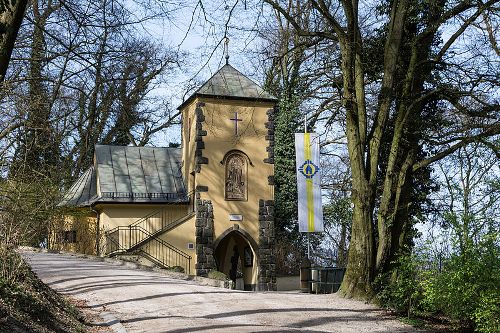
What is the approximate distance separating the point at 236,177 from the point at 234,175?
0.11m

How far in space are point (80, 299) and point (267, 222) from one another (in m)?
15.7

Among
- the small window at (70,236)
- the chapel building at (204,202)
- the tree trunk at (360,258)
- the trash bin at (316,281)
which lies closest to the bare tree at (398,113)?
the tree trunk at (360,258)

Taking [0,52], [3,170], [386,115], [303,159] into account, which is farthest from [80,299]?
[303,159]

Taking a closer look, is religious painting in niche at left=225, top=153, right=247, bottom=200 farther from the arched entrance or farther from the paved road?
the paved road

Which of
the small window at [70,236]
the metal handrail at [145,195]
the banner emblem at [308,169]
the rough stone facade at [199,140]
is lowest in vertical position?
the small window at [70,236]

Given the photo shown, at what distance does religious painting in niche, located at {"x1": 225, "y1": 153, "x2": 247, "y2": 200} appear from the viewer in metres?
28.4

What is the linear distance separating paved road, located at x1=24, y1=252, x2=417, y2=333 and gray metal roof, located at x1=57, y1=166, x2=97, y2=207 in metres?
12.5

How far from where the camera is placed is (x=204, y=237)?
27.4 m

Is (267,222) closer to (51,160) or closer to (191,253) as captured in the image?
(191,253)

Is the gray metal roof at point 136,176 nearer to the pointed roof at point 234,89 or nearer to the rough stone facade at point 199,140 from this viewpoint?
the rough stone facade at point 199,140

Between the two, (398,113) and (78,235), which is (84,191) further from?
(398,113)

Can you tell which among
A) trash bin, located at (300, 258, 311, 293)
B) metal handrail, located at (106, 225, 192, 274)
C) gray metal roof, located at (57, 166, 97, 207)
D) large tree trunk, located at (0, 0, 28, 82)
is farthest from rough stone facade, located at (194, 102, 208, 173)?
large tree trunk, located at (0, 0, 28, 82)

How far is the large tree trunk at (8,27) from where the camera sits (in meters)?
8.70

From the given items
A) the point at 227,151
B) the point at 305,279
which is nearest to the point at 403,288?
the point at 305,279
